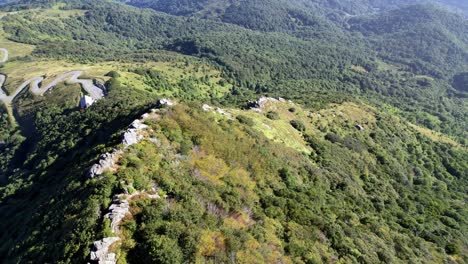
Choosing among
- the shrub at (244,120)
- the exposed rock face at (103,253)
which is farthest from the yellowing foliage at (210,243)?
the shrub at (244,120)

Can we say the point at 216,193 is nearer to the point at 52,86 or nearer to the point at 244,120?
the point at 244,120

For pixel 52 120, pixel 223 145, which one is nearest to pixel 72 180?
pixel 223 145

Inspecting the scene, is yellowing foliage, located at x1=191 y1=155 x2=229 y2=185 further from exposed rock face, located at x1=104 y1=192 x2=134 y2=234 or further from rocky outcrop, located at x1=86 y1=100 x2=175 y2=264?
exposed rock face, located at x1=104 y1=192 x2=134 y2=234

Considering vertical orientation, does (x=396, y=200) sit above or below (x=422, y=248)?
Result: below

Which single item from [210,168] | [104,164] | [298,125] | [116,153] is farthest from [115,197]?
[298,125]

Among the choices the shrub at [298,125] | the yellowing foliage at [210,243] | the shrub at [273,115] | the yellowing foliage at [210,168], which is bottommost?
the shrub at [298,125]

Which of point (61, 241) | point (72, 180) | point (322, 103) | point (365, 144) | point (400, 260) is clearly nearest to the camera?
point (61, 241)

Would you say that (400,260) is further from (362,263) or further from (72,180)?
(72,180)

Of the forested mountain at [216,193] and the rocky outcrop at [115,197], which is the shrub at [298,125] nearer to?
the forested mountain at [216,193]
